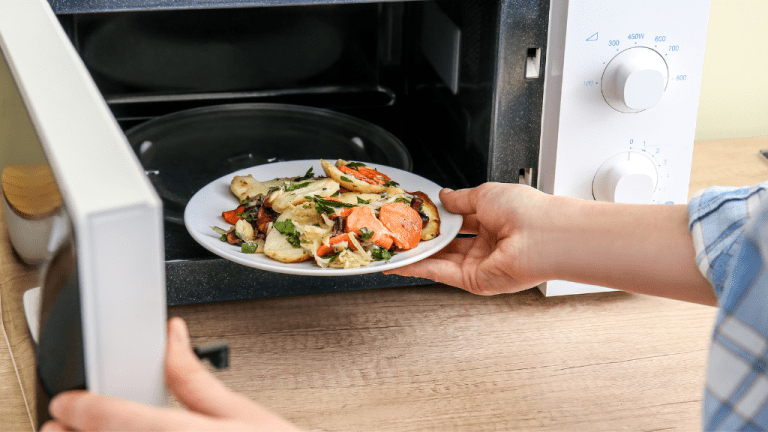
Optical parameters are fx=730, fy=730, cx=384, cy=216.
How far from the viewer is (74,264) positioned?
293 millimetres

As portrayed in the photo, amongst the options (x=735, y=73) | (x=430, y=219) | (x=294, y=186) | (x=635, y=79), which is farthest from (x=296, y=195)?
(x=735, y=73)

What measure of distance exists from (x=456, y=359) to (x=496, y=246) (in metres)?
0.12

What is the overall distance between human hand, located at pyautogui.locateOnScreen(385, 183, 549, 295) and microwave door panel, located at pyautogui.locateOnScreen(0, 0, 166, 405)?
1.26 ft

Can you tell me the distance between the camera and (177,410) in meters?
0.34

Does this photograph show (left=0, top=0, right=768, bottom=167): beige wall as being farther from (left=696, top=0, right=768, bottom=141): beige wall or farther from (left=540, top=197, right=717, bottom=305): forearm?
(left=540, top=197, right=717, bottom=305): forearm

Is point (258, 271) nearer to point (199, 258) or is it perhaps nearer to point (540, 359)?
point (199, 258)

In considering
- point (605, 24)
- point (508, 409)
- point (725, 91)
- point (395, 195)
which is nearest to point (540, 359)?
point (508, 409)

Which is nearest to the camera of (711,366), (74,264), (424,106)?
(74,264)

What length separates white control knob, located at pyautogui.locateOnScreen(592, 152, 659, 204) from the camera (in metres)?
0.73

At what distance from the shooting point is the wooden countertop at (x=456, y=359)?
0.66 metres

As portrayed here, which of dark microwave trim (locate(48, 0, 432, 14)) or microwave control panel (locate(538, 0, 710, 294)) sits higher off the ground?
dark microwave trim (locate(48, 0, 432, 14))

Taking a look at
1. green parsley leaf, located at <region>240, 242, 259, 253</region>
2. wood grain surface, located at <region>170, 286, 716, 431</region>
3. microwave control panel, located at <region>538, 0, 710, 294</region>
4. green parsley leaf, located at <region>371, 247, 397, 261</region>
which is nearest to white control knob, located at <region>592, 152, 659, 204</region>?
microwave control panel, located at <region>538, 0, 710, 294</region>

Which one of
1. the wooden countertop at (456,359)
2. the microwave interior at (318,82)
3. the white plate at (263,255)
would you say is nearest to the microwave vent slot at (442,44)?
the microwave interior at (318,82)

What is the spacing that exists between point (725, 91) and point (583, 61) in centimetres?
71
